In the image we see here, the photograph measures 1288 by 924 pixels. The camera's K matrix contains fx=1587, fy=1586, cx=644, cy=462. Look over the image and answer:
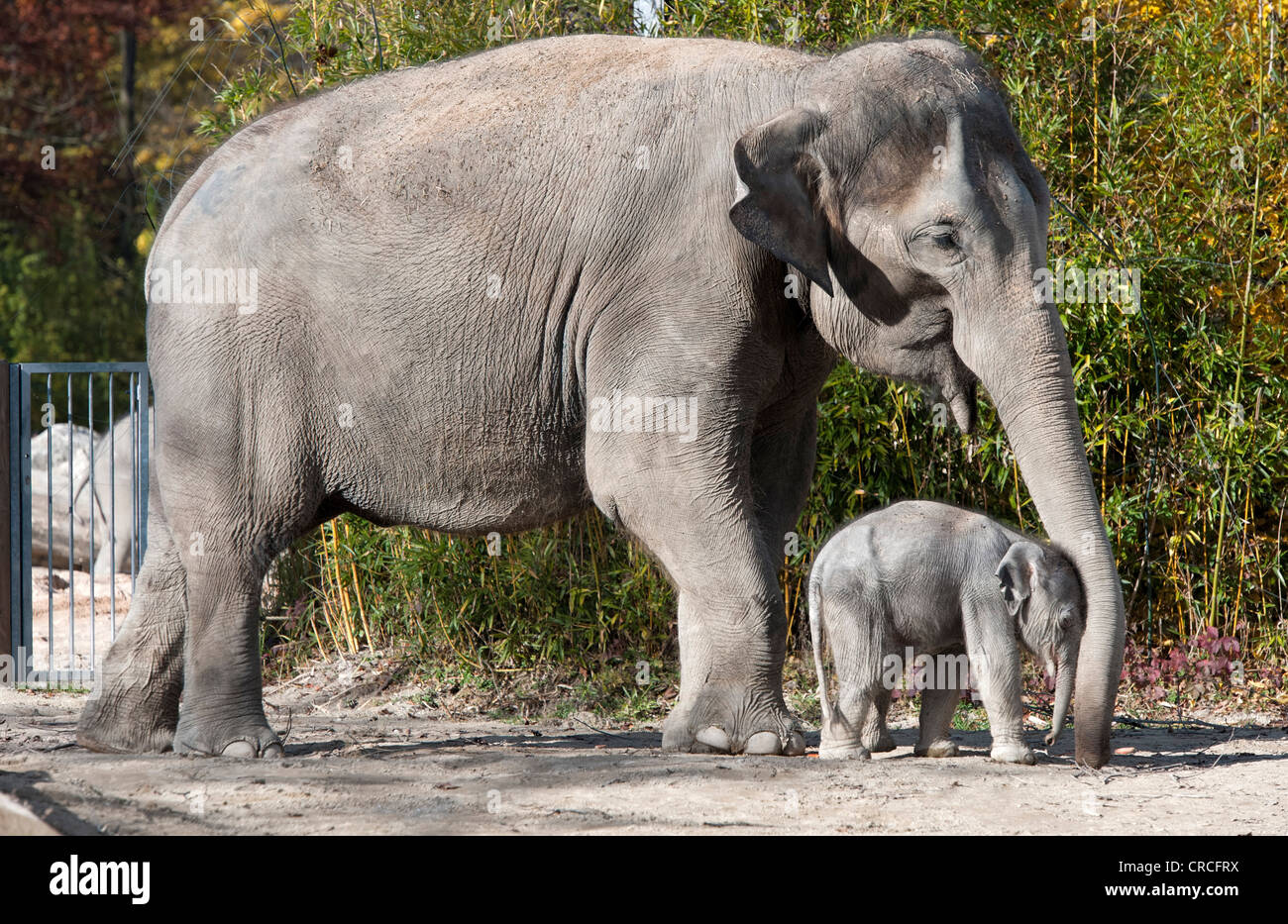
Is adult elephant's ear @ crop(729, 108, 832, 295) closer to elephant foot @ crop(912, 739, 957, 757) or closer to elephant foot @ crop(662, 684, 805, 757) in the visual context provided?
elephant foot @ crop(662, 684, 805, 757)

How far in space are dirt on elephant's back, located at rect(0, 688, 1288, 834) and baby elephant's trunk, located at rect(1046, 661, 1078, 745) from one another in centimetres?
15

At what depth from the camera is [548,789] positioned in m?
5.08

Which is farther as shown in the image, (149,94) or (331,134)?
(149,94)

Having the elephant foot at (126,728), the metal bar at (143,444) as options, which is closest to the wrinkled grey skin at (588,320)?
the elephant foot at (126,728)

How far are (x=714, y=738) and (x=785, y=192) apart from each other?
75.6 inches

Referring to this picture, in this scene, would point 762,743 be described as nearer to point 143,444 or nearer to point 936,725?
point 936,725

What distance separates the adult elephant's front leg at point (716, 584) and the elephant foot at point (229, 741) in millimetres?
1559

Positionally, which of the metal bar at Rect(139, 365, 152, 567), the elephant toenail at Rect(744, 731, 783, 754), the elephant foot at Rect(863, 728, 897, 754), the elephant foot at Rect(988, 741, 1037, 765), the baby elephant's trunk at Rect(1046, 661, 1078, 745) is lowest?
the elephant foot at Rect(863, 728, 897, 754)

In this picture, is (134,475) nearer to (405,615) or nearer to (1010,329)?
(405,615)

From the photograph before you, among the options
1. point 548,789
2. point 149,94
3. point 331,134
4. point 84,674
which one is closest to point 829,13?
point 331,134

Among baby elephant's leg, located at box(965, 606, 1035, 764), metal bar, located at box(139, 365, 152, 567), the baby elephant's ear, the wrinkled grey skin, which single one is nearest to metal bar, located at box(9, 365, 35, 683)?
metal bar, located at box(139, 365, 152, 567)

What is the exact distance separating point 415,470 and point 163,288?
1207 mm

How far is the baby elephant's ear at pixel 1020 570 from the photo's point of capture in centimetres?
550

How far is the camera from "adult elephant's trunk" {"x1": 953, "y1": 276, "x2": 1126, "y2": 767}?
5.26m
